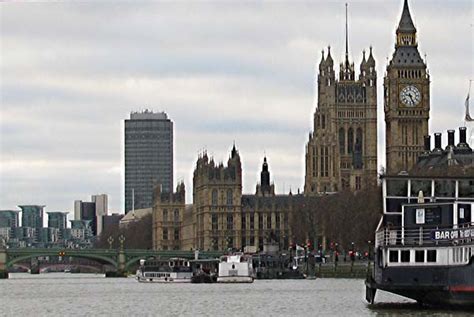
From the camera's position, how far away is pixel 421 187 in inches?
3337

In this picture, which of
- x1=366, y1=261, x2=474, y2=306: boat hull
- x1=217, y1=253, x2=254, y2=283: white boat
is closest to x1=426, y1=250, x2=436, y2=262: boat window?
x1=366, y1=261, x2=474, y2=306: boat hull

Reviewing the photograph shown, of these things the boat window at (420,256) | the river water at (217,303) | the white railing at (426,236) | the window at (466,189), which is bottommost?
the river water at (217,303)

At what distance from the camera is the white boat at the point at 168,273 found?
159 m

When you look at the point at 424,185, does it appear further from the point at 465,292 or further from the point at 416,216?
the point at 465,292

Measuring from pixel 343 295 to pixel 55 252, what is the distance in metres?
79.8

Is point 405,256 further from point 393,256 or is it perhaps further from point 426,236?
point 426,236

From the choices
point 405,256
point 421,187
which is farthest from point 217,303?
point 405,256

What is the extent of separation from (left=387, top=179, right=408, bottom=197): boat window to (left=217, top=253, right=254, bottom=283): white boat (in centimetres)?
6423

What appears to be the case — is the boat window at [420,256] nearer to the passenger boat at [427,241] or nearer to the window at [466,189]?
the passenger boat at [427,241]

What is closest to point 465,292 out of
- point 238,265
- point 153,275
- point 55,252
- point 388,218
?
point 388,218

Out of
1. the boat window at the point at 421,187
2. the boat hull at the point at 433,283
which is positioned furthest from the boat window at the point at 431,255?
the boat window at the point at 421,187

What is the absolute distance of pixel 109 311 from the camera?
300ft

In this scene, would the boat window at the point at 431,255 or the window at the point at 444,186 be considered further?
the window at the point at 444,186

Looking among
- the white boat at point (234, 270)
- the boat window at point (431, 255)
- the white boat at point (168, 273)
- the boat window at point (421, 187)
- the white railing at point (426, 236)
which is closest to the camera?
the white railing at point (426, 236)
